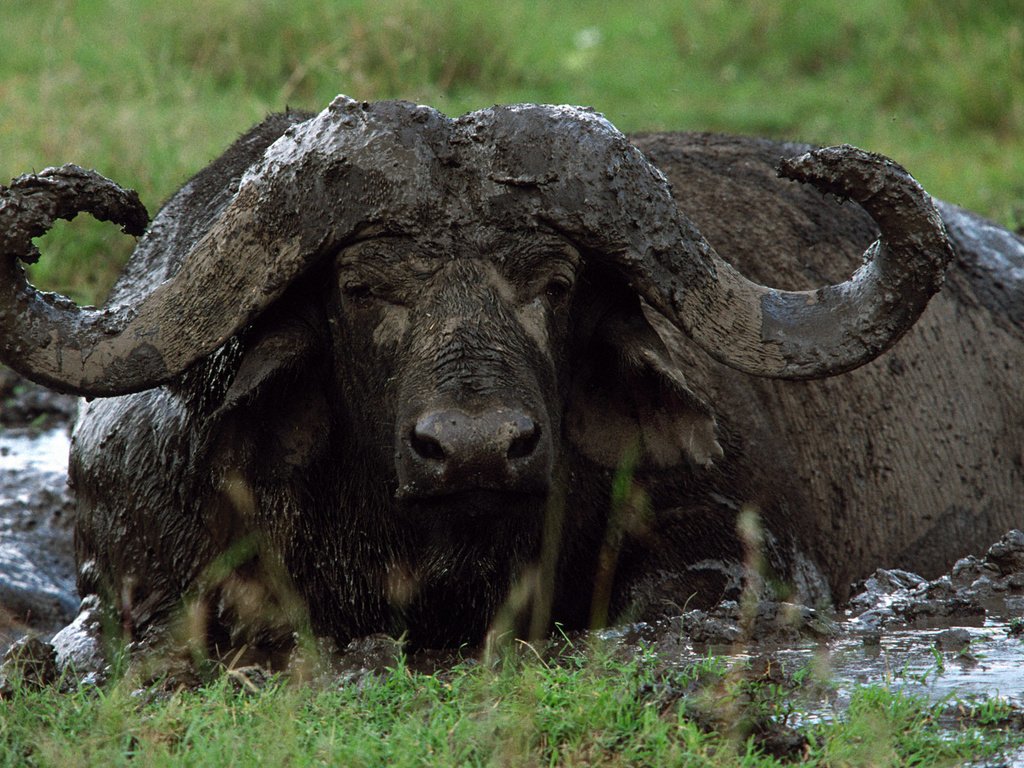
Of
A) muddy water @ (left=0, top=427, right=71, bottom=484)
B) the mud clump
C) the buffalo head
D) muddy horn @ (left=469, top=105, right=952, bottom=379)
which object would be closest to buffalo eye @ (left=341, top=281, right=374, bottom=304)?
the buffalo head

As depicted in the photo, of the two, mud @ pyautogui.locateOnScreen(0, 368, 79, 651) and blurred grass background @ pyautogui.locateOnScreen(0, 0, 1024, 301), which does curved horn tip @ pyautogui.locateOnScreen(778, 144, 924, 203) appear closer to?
mud @ pyautogui.locateOnScreen(0, 368, 79, 651)

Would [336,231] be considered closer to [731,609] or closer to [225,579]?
[225,579]

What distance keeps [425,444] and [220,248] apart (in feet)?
2.56

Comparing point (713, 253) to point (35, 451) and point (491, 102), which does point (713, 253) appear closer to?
point (35, 451)

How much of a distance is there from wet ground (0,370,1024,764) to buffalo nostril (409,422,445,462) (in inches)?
22.7

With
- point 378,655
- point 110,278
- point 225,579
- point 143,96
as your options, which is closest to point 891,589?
point 378,655

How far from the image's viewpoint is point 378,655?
4.40 m

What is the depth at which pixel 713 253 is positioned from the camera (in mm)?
4195

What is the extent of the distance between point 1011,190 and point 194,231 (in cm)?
546

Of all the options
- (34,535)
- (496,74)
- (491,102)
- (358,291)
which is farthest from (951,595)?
(496,74)

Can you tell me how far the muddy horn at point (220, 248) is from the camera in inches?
155

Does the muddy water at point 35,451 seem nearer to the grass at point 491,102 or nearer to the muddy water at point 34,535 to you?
the muddy water at point 34,535

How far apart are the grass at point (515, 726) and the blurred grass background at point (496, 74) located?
4.67 meters

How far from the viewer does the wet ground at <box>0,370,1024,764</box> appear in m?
3.75
